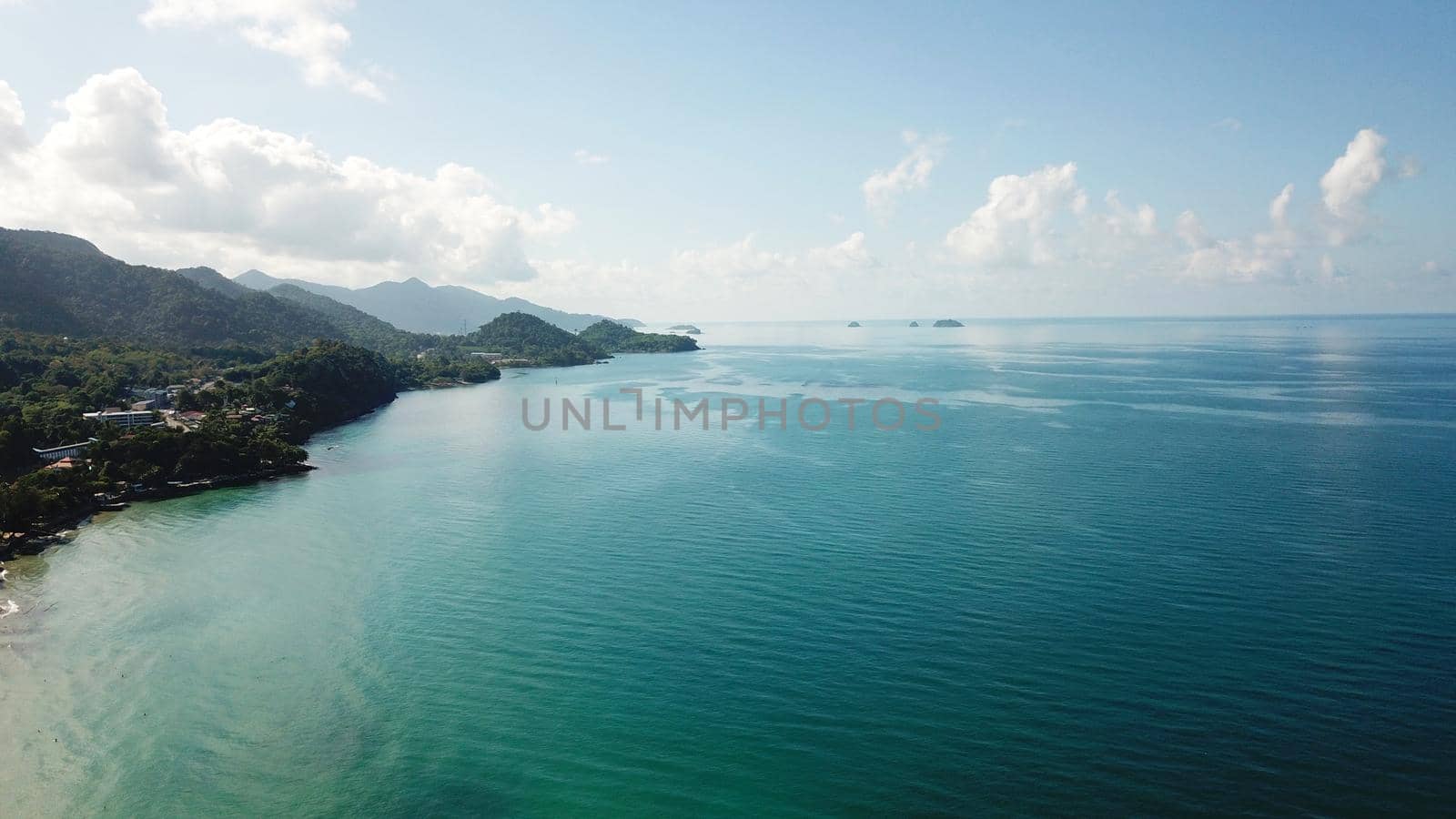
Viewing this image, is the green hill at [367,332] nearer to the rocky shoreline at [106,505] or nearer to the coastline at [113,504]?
the coastline at [113,504]

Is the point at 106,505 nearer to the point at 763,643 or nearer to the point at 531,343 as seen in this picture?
the point at 763,643

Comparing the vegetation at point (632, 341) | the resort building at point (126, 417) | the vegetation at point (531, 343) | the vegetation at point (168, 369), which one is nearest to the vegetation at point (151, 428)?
the vegetation at point (168, 369)

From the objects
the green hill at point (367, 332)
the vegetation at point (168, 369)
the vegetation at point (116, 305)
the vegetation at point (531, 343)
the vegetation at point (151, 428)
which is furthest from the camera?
the green hill at point (367, 332)

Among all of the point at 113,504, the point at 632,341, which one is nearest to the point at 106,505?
the point at 113,504

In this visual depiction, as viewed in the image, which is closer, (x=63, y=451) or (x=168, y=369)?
(x=63, y=451)

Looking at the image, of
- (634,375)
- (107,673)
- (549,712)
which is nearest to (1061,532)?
(549,712)

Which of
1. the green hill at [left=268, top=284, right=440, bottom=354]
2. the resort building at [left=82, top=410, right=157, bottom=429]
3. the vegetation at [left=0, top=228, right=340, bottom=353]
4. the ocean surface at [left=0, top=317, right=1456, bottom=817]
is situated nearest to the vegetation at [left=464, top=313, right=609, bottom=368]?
the green hill at [left=268, top=284, right=440, bottom=354]
